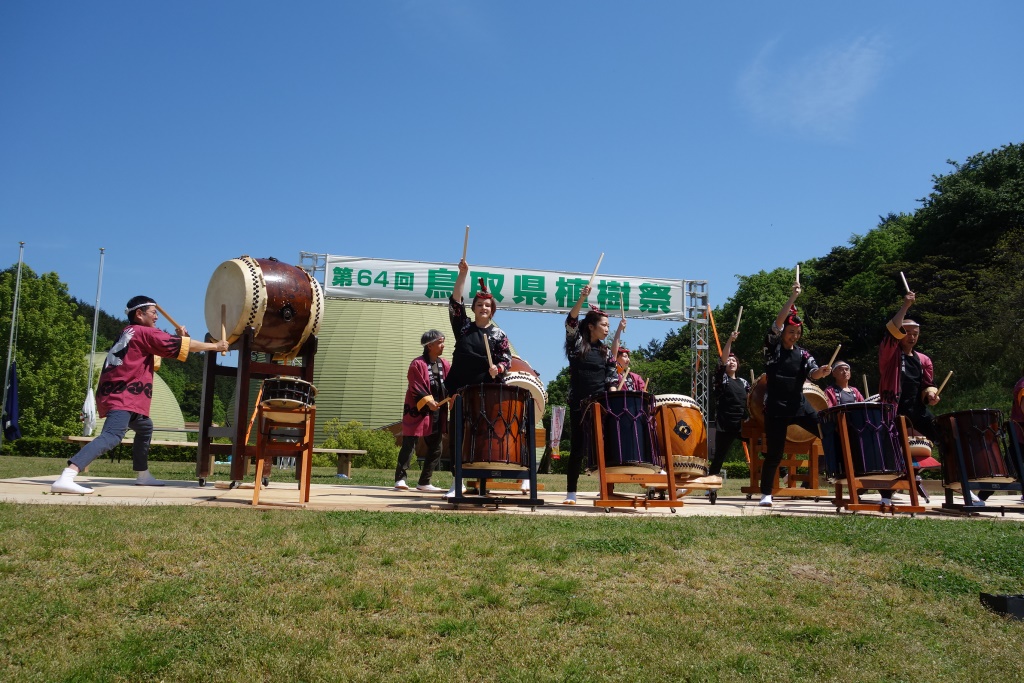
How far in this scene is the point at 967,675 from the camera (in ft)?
12.6

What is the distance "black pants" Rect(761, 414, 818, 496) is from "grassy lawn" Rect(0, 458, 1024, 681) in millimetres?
2672

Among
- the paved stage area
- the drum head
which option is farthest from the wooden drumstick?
the paved stage area

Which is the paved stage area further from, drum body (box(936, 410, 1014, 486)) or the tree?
the tree

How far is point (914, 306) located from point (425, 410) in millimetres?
33929

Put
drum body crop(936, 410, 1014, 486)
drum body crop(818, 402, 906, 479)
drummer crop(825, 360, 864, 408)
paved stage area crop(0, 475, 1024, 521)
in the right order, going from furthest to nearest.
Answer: drummer crop(825, 360, 864, 408), drum body crop(936, 410, 1014, 486), drum body crop(818, 402, 906, 479), paved stage area crop(0, 475, 1024, 521)

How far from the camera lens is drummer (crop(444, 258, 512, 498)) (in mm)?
7859

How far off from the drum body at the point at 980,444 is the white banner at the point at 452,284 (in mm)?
15817

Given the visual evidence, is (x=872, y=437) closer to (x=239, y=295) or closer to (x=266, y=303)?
(x=266, y=303)

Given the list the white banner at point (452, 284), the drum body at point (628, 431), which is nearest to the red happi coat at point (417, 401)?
the drum body at point (628, 431)

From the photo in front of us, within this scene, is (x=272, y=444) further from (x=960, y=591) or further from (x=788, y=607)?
(x=960, y=591)

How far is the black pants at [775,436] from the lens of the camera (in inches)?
328

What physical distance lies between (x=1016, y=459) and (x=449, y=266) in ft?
58.0

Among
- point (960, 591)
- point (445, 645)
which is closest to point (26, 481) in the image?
point (445, 645)

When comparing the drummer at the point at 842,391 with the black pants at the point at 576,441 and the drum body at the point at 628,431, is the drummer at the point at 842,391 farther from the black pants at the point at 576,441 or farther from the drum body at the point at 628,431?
the drum body at the point at 628,431
